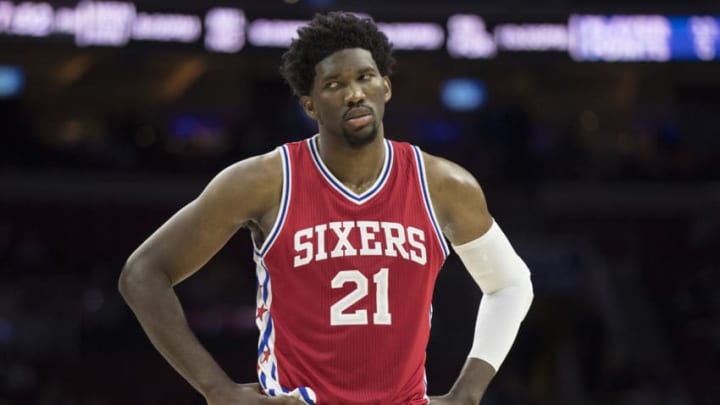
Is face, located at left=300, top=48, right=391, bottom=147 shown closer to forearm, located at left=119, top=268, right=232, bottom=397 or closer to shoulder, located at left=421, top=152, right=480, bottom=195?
shoulder, located at left=421, top=152, right=480, bottom=195

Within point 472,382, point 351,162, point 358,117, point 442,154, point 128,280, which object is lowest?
point 442,154

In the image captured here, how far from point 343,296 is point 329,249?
141 mm

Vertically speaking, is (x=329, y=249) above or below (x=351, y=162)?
below

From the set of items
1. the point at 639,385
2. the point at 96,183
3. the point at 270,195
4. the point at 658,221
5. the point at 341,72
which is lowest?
the point at 639,385

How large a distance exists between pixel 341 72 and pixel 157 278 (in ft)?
2.64

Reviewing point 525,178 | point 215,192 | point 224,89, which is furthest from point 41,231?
point 215,192

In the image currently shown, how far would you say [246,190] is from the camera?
3236mm

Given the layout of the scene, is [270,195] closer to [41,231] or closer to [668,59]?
[668,59]

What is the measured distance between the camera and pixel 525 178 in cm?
1639

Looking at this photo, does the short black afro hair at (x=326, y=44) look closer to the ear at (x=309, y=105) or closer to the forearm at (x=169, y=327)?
the ear at (x=309, y=105)

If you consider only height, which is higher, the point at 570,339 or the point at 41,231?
the point at 41,231

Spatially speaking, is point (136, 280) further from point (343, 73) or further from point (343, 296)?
point (343, 73)

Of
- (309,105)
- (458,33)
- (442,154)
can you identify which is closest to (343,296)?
(309,105)

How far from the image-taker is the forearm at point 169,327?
3086 millimetres
